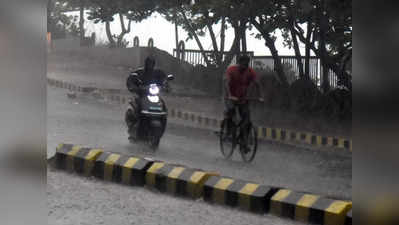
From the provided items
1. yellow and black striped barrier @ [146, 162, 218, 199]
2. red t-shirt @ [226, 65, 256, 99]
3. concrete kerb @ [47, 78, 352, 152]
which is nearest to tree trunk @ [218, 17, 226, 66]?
concrete kerb @ [47, 78, 352, 152]

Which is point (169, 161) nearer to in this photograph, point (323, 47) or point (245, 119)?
point (245, 119)

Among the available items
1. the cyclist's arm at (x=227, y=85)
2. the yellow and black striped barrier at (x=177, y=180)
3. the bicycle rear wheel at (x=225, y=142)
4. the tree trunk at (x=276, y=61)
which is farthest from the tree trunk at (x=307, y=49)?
the yellow and black striped barrier at (x=177, y=180)

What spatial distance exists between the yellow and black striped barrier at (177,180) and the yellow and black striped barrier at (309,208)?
76 centimetres

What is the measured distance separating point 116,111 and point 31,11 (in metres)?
10.6

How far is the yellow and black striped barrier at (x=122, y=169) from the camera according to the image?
574 centimetres

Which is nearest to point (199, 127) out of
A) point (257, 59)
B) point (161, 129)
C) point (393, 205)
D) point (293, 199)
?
point (257, 59)

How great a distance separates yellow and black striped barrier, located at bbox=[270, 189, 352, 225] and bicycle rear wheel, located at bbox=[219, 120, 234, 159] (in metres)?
2.23

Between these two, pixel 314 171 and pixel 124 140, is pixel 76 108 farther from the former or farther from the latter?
pixel 314 171

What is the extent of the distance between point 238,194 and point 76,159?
6.69ft

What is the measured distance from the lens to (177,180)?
5.38 metres

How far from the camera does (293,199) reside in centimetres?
464

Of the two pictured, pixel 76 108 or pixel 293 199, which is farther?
pixel 76 108

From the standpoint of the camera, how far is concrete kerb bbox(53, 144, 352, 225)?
4453mm

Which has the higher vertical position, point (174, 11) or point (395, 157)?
point (174, 11)
